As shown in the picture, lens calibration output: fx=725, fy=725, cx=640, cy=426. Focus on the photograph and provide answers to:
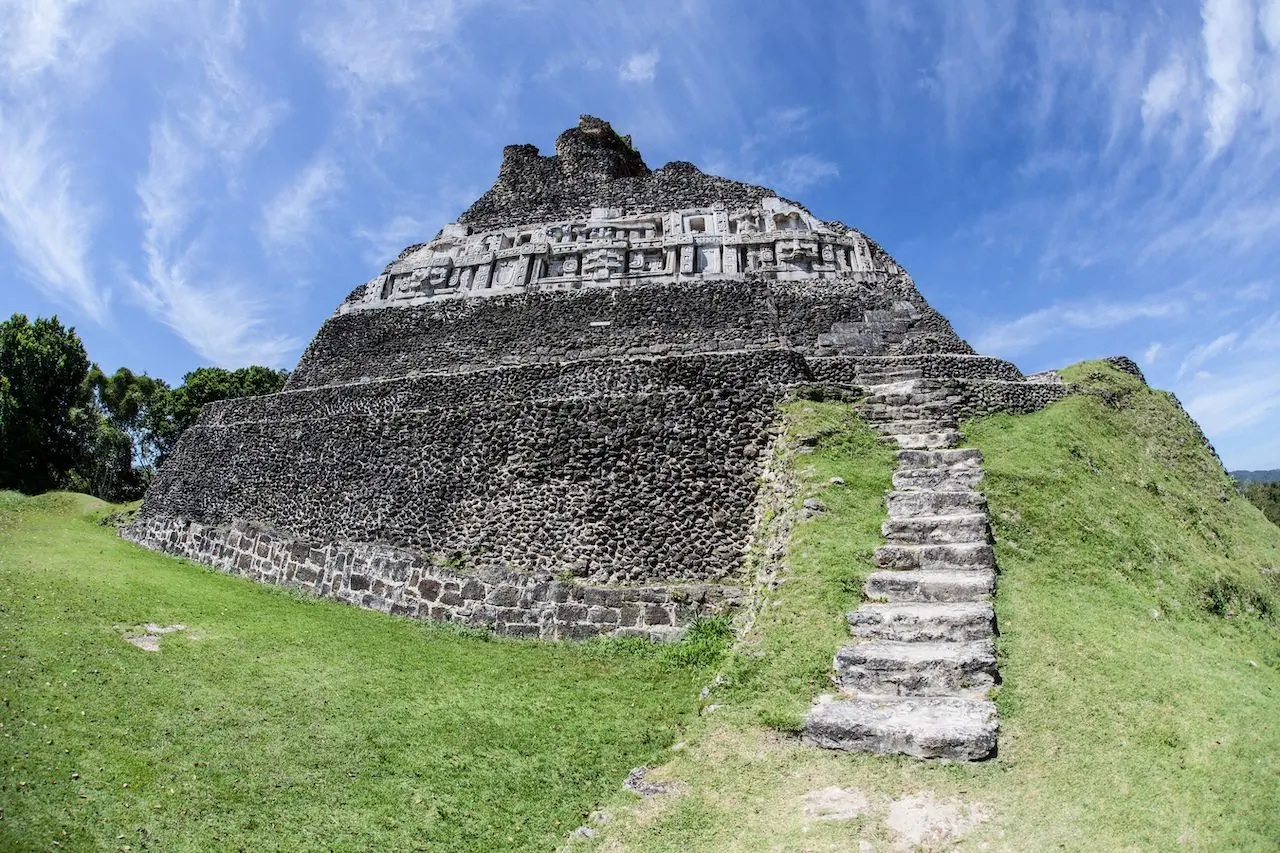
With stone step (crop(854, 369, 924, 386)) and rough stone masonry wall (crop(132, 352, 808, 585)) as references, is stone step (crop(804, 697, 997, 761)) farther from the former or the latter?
stone step (crop(854, 369, 924, 386))

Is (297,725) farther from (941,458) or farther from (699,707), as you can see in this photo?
(941,458)

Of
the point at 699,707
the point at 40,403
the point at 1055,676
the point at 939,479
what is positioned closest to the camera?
the point at 1055,676

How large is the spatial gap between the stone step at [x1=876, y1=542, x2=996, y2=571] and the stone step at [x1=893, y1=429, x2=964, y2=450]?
3.17 metres

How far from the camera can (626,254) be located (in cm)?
2047

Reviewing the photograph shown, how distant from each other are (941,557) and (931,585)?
678mm

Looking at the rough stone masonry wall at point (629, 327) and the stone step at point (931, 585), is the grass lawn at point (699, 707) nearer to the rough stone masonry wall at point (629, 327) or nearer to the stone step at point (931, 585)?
the stone step at point (931, 585)

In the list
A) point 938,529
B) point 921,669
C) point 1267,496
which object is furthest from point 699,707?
point 1267,496

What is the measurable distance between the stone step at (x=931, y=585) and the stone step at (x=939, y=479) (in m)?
2.08

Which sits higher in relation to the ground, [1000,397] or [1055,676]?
[1000,397]

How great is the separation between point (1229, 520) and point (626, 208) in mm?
16128

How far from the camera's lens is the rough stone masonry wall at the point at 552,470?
1222 centimetres

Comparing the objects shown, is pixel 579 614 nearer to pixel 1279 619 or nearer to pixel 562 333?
pixel 562 333

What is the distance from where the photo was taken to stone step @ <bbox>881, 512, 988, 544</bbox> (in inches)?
365

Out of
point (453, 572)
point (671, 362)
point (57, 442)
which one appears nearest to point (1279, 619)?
point (671, 362)
